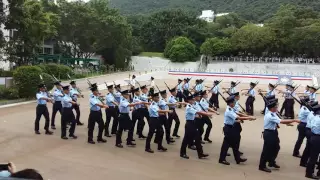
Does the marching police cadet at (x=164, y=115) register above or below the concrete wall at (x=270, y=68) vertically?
below

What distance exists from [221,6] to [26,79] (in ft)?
321

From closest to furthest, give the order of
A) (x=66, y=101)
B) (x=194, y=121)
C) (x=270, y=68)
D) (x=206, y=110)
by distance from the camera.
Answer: (x=194, y=121)
(x=206, y=110)
(x=66, y=101)
(x=270, y=68)

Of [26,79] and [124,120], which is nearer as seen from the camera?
[124,120]

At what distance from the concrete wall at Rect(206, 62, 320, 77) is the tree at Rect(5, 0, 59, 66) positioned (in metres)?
30.7

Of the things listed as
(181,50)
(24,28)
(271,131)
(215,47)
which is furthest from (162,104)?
(215,47)

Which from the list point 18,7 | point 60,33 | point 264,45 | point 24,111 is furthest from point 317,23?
point 24,111

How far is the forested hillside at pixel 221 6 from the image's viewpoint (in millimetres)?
86250

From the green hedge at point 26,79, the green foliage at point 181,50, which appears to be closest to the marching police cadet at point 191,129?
the green hedge at point 26,79

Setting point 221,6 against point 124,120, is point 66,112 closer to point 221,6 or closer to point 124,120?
point 124,120

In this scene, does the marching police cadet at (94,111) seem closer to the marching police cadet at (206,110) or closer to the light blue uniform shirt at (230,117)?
the marching police cadet at (206,110)

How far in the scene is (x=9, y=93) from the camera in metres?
17.6

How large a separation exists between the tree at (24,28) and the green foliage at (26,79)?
454 centimetres

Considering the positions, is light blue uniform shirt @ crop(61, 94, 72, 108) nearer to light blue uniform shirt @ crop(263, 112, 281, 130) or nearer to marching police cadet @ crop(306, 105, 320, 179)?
light blue uniform shirt @ crop(263, 112, 281, 130)

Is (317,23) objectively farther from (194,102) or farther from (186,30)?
(194,102)
